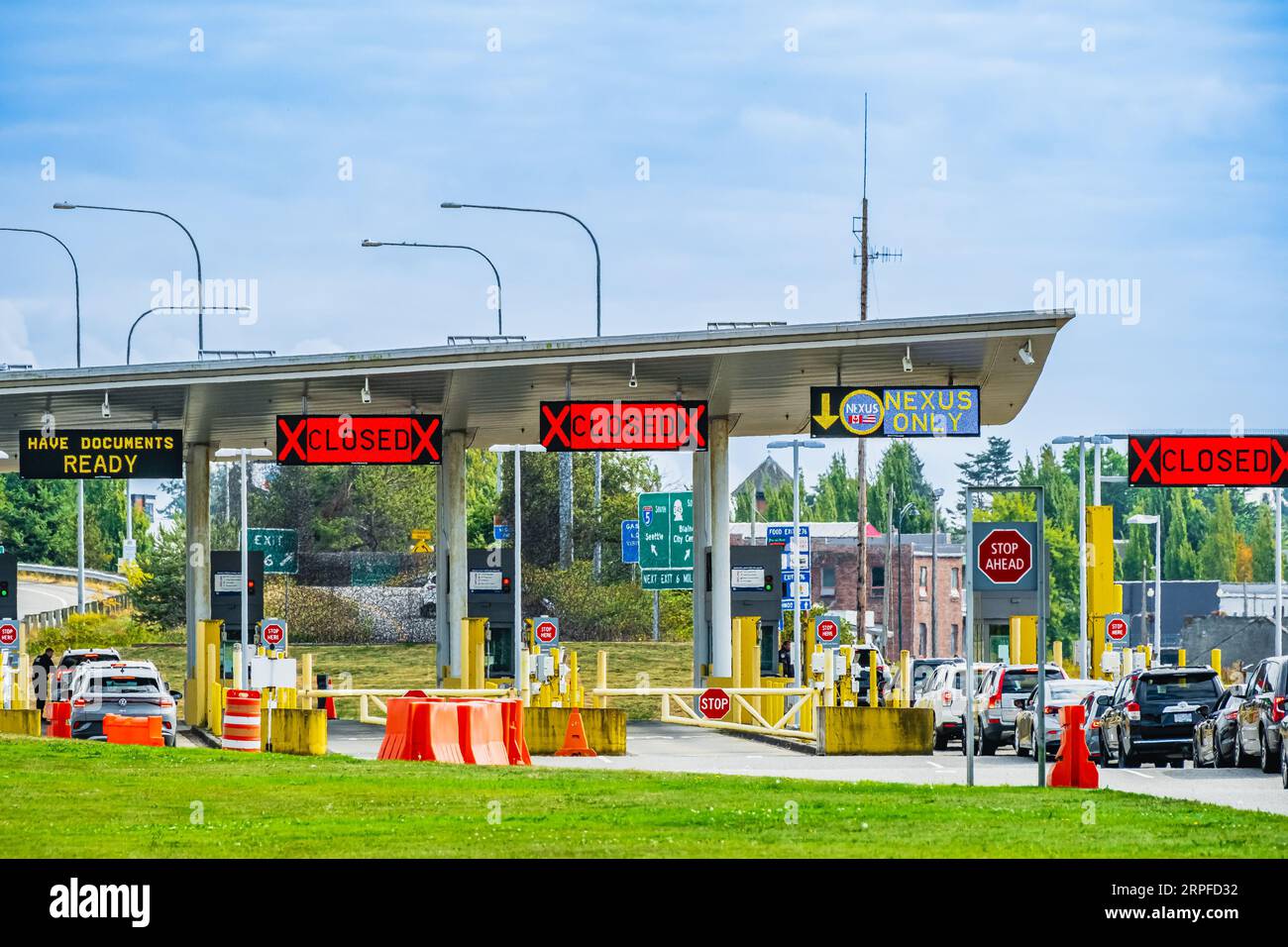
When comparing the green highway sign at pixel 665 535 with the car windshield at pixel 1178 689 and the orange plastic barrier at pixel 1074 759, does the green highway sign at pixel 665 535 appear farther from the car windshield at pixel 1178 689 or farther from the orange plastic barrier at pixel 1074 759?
the orange plastic barrier at pixel 1074 759

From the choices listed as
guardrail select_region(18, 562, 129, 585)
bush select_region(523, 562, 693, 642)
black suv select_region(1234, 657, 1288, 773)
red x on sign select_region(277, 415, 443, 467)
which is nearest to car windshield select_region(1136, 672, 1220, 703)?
black suv select_region(1234, 657, 1288, 773)

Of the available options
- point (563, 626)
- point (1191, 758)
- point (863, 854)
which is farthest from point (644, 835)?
point (563, 626)

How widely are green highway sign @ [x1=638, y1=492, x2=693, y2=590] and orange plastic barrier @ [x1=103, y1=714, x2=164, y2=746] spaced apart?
1296 inches

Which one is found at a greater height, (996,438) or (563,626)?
(996,438)

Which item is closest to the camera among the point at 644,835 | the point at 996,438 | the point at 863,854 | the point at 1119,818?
the point at 863,854

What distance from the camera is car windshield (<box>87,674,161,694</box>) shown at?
34.8 meters

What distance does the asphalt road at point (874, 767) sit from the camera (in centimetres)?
2288

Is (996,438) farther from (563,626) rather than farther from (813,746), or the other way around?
(813,746)

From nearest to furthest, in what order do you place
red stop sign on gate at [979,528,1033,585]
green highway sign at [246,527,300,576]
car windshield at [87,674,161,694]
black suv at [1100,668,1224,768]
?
red stop sign on gate at [979,528,1033,585], black suv at [1100,668,1224,768], car windshield at [87,674,161,694], green highway sign at [246,527,300,576]

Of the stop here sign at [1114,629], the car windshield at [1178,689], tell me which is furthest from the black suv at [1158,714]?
the stop here sign at [1114,629]

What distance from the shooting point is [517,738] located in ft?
89.3

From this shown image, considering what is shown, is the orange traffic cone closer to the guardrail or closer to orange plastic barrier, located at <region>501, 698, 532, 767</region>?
orange plastic barrier, located at <region>501, 698, 532, 767</region>
